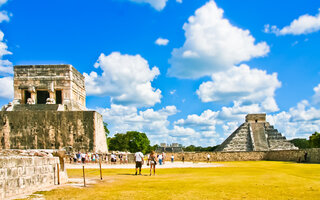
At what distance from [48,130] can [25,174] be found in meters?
14.9

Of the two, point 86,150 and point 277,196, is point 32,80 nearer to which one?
point 86,150

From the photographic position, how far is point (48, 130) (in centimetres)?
2125

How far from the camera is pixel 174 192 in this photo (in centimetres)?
719

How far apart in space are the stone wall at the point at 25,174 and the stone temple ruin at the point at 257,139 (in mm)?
39035

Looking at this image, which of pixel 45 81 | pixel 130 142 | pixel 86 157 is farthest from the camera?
pixel 130 142

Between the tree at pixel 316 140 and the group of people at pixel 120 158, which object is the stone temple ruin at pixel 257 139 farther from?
the group of people at pixel 120 158

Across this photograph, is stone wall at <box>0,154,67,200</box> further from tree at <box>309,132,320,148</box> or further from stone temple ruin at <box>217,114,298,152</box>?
tree at <box>309,132,320,148</box>

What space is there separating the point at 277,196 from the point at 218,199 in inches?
56.5

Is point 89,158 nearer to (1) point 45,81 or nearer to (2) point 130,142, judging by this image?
(1) point 45,81

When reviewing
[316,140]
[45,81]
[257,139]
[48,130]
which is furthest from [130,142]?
[48,130]

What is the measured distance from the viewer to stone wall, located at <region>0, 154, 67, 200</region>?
20.8 ft

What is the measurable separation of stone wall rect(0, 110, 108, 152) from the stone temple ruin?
2817 cm

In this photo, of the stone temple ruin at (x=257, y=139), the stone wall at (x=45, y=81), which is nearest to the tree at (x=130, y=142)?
the stone temple ruin at (x=257, y=139)

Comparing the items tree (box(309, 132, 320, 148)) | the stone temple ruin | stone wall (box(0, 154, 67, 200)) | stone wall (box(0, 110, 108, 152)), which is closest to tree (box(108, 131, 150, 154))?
the stone temple ruin
